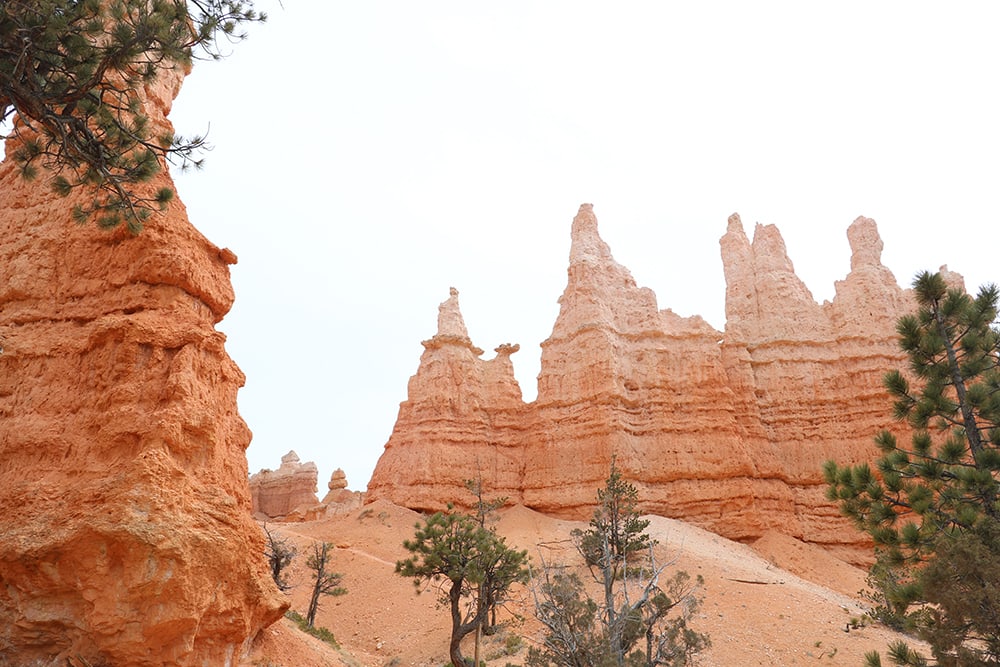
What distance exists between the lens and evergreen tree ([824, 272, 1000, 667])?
989 centimetres

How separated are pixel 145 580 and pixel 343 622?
2165 centimetres

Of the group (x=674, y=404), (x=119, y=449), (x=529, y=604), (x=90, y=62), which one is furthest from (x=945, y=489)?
(x=674, y=404)

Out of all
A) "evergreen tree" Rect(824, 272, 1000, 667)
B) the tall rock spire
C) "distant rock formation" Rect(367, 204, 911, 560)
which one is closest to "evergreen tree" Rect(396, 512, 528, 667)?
"evergreen tree" Rect(824, 272, 1000, 667)

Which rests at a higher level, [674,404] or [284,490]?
[674,404]

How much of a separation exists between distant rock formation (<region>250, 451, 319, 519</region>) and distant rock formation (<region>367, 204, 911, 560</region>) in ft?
63.7

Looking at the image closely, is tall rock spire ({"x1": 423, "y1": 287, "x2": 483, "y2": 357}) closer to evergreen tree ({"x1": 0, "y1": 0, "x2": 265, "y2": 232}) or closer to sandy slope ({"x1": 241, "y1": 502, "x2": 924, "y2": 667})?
sandy slope ({"x1": 241, "y1": 502, "x2": 924, "y2": 667})

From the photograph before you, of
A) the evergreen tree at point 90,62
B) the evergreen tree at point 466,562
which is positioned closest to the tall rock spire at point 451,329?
the evergreen tree at point 466,562

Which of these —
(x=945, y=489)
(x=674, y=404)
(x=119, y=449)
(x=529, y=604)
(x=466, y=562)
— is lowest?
(x=529, y=604)

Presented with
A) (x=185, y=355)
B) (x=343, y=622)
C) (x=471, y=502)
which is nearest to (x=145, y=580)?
(x=185, y=355)

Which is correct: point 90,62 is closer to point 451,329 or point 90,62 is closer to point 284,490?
point 451,329

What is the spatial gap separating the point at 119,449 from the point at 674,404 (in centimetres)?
3766

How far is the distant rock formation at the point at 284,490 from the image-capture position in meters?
62.5

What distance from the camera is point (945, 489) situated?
471 inches

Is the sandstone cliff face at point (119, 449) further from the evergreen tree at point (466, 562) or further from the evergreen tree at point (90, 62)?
the evergreen tree at point (466, 562)
